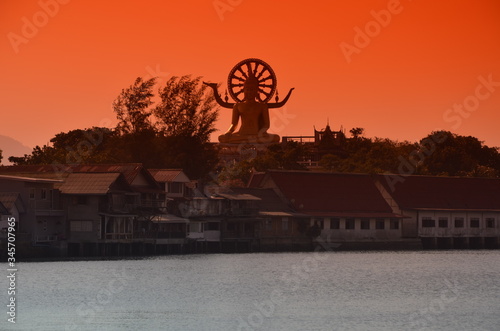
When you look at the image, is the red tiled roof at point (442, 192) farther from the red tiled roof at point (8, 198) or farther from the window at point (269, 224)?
the red tiled roof at point (8, 198)

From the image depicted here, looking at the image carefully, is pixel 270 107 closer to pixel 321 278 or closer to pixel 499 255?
pixel 499 255

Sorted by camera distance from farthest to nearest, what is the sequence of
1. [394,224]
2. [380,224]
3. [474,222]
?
[474,222] < [394,224] < [380,224]

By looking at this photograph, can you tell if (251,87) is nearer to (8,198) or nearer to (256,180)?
(256,180)

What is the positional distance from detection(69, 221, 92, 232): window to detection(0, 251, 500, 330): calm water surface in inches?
182

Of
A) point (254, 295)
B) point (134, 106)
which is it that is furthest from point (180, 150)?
point (254, 295)

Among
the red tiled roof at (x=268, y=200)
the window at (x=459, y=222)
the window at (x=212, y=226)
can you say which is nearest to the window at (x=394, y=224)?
the window at (x=459, y=222)

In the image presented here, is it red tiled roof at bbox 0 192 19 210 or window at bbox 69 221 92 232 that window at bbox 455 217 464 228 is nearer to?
window at bbox 69 221 92 232

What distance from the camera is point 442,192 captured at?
11600 cm

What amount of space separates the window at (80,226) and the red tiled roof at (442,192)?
32.7m

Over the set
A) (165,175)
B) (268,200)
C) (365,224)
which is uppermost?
(165,175)

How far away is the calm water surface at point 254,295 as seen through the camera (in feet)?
173

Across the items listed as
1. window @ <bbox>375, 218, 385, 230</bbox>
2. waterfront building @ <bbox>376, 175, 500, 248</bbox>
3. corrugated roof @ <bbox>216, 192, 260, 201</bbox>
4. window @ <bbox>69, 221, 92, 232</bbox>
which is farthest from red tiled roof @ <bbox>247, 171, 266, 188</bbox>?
window @ <bbox>69, 221, 92, 232</bbox>

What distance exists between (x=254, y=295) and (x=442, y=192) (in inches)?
2199

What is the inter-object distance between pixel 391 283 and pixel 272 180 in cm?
3945
